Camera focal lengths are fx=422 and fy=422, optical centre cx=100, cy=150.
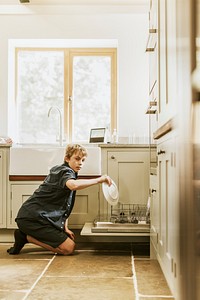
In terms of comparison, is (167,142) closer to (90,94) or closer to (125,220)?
(125,220)

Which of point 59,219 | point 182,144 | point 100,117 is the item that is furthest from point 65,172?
point 182,144

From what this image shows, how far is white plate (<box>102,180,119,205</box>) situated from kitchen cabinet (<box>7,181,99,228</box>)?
21 cm

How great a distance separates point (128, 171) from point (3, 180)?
1076 millimetres

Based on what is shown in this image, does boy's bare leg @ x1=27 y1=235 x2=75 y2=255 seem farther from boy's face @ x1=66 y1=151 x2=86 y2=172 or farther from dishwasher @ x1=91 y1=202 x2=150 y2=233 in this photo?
boy's face @ x1=66 y1=151 x2=86 y2=172

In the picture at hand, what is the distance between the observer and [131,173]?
11.7 ft

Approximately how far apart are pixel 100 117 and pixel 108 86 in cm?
35

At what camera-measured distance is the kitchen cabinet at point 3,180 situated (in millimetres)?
3613

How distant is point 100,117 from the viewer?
451 cm

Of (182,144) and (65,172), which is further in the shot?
(65,172)

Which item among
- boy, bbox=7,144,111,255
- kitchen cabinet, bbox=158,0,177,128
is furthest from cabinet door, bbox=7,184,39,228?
kitchen cabinet, bbox=158,0,177,128

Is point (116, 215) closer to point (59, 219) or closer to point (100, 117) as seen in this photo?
point (59, 219)

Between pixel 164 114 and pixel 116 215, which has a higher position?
pixel 164 114

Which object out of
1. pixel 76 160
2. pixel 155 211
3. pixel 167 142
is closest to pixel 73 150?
pixel 76 160

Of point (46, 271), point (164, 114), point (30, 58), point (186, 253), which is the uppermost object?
point (30, 58)
